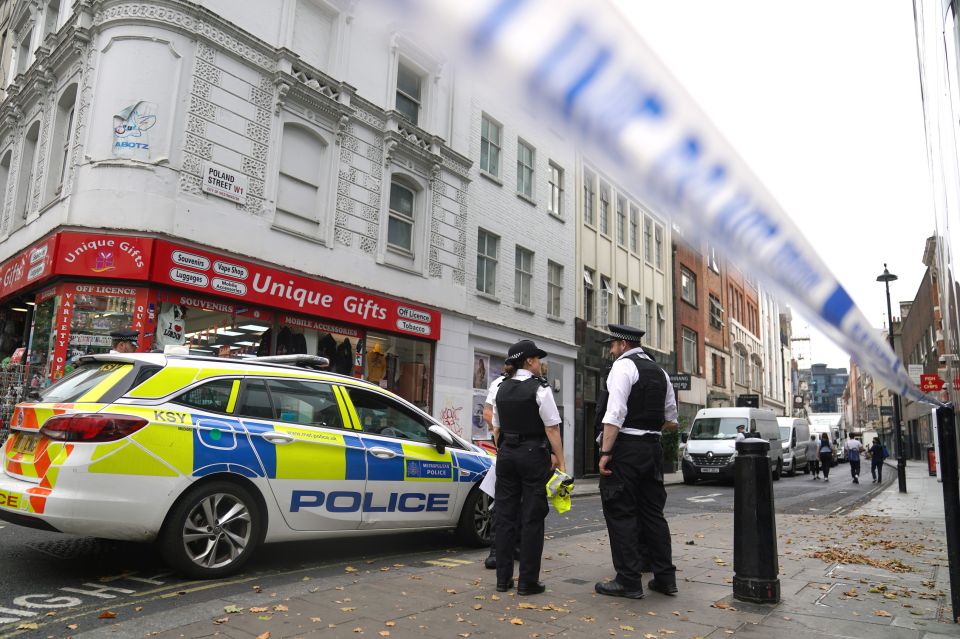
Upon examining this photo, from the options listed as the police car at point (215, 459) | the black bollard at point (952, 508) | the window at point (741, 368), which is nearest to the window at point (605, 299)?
the window at point (741, 368)

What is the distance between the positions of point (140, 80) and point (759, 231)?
40.4 ft

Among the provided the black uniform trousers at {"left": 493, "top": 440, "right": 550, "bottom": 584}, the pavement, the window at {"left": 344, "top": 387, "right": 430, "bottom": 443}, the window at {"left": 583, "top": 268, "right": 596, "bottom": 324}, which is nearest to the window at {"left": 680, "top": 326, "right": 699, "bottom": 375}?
the window at {"left": 583, "top": 268, "right": 596, "bottom": 324}

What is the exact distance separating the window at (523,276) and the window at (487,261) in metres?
1.10

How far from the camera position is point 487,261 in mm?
19266

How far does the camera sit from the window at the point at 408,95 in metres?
15.9

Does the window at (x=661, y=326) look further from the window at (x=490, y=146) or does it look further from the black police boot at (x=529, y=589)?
the black police boot at (x=529, y=589)

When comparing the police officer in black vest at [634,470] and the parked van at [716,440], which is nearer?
the police officer in black vest at [634,470]

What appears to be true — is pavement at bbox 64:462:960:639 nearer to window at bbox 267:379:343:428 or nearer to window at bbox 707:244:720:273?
window at bbox 267:379:343:428

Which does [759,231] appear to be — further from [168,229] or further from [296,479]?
[168,229]

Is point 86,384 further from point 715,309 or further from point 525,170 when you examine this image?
point 525,170

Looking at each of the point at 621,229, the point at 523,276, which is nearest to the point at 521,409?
the point at 523,276

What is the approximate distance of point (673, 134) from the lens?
6.06 feet

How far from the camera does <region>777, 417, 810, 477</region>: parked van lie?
1001 inches

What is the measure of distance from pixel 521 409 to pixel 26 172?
15.7 m
